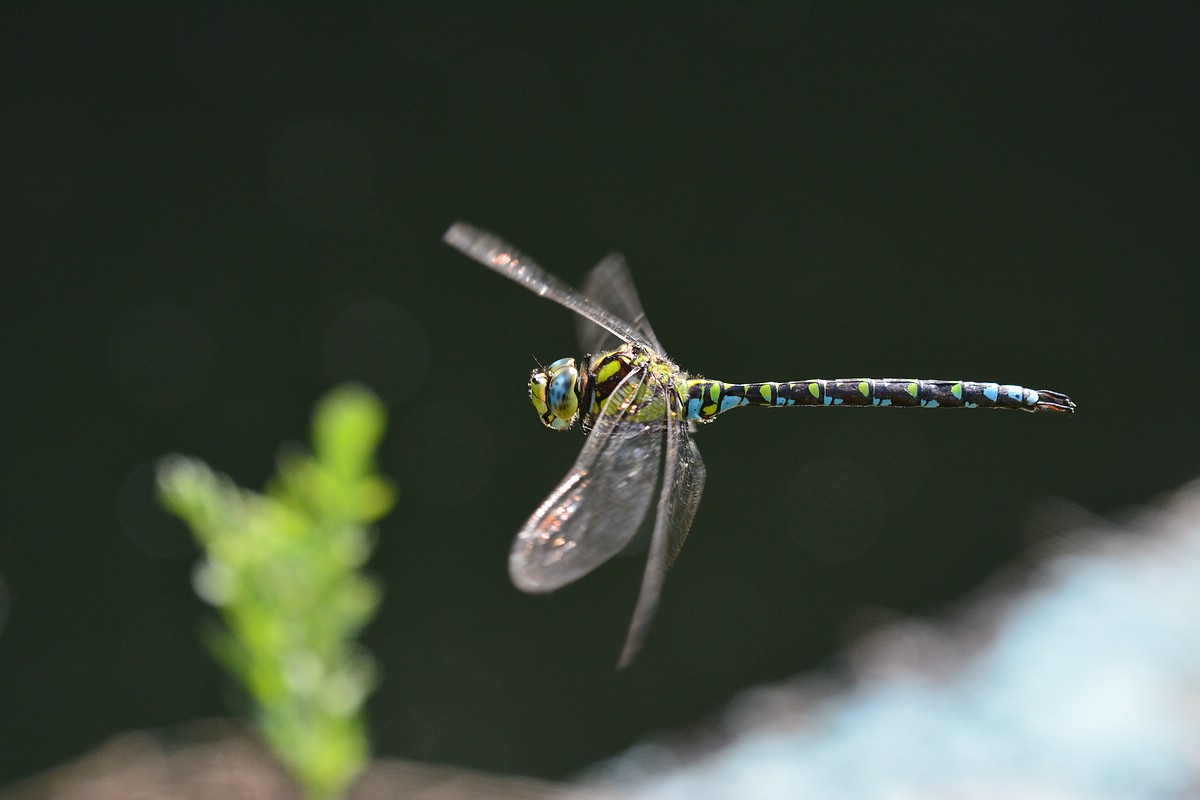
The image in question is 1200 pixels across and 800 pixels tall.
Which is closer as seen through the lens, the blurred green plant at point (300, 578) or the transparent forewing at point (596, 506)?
the transparent forewing at point (596, 506)

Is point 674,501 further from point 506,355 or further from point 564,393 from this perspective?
point 506,355

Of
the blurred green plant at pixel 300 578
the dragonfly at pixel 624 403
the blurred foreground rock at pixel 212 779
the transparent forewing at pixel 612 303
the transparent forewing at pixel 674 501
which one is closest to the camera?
the transparent forewing at pixel 674 501

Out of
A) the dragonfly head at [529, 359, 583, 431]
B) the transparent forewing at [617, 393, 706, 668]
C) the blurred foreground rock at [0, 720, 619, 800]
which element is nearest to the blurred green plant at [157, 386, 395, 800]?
the dragonfly head at [529, 359, 583, 431]

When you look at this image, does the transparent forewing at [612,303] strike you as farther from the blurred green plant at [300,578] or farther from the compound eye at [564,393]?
the blurred green plant at [300,578]

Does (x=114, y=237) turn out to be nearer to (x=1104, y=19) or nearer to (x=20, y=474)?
(x=20, y=474)

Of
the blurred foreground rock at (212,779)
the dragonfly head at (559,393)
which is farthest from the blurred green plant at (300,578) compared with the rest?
the blurred foreground rock at (212,779)

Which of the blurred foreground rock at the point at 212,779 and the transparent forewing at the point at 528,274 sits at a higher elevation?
the transparent forewing at the point at 528,274

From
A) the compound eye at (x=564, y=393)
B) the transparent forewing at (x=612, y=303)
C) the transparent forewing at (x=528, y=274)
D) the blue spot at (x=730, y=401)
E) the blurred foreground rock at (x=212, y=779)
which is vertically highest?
the transparent forewing at (x=612, y=303)

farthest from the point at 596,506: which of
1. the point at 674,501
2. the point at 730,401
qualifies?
the point at 730,401
